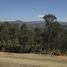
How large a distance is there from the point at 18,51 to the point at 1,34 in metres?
16.8

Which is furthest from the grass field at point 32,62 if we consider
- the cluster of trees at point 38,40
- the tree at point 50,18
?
the tree at point 50,18

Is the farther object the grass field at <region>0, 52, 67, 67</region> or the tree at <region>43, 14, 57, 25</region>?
the tree at <region>43, 14, 57, 25</region>

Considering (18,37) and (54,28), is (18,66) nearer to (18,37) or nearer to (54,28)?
(54,28)

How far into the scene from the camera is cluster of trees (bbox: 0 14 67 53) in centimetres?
4509

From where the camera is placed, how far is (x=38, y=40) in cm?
5350

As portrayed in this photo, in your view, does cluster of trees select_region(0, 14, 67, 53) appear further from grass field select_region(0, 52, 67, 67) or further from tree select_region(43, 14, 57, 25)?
grass field select_region(0, 52, 67, 67)

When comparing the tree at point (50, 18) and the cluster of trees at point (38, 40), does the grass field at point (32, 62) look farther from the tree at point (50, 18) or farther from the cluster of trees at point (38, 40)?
the tree at point (50, 18)

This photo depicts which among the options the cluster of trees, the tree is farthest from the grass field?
the tree

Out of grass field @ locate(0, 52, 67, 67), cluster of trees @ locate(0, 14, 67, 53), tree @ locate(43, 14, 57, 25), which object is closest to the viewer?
grass field @ locate(0, 52, 67, 67)

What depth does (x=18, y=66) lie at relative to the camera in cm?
2408

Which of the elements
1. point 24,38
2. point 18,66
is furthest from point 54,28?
point 18,66

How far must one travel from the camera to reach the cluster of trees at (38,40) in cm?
4509

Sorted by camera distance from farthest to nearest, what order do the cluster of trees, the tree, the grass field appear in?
1. the tree
2. the cluster of trees
3. the grass field

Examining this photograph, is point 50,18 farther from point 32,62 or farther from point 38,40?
point 32,62
